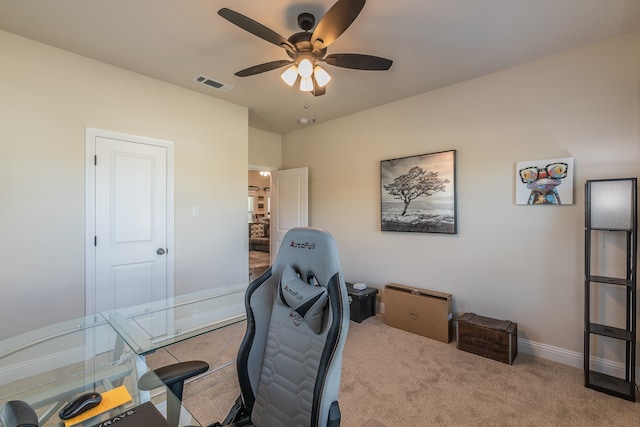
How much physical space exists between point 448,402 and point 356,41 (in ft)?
9.17

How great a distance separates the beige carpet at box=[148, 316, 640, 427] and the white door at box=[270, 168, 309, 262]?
2117 millimetres

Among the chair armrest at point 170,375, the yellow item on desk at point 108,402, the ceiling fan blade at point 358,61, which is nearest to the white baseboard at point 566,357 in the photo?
the ceiling fan blade at point 358,61

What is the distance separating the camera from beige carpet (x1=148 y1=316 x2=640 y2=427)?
6.17 ft

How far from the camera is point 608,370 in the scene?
7.72ft

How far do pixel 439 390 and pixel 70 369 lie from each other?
7.75 ft

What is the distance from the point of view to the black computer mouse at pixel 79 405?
1023mm

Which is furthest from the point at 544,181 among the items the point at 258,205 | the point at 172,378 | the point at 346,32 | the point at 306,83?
the point at 258,205

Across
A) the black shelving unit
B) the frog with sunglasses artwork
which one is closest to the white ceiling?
the frog with sunglasses artwork

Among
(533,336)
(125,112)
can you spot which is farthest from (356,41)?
(533,336)

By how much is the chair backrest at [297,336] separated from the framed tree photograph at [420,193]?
2.41 metres

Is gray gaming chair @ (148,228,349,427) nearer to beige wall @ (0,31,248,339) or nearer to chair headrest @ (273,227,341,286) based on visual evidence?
chair headrest @ (273,227,341,286)

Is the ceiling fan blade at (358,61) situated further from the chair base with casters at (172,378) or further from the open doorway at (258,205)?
the open doorway at (258,205)

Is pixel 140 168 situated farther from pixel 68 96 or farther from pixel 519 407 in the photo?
pixel 519 407

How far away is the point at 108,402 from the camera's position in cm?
114
